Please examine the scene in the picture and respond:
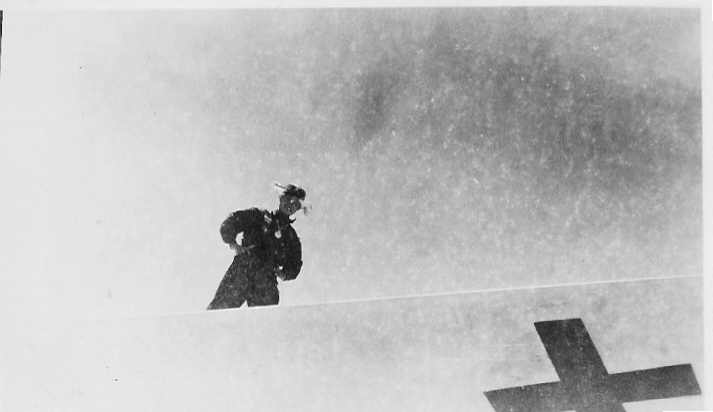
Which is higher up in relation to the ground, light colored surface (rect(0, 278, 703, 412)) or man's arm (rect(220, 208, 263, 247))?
man's arm (rect(220, 208, 263, 247))

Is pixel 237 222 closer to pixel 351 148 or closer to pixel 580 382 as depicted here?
pixel 351 148

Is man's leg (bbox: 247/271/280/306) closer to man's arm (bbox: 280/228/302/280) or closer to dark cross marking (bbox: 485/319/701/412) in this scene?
man's arm (bbox: 280/228/302/280)

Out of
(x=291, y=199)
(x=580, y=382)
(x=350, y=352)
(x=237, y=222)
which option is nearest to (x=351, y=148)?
(x=291, y=199)

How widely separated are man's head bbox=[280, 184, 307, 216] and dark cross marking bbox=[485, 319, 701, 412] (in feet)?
1.63

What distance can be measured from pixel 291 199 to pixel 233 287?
7.4 inches

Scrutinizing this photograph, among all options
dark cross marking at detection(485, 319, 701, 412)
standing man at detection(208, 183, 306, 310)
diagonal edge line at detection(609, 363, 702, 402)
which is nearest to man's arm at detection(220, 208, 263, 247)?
standing man at detection(208, 183, 306, 310)

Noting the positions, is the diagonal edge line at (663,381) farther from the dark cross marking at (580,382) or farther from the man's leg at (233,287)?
the man's leg at (233,287)

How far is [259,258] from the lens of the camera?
1047mm

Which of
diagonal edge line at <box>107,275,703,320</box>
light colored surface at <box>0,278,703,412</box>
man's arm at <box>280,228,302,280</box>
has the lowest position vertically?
light colored surface at <box>0,278,703,412</box>

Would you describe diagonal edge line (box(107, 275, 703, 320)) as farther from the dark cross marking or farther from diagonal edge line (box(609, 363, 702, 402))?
diagonal edge line (box(609, 363, 702, 402))

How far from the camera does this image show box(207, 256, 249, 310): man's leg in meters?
1.03

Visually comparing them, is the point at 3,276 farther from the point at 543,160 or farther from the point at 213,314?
the point at 543,160

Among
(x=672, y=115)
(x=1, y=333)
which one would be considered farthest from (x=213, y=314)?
(x=672, y=115)

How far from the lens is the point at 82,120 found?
3.37 feet
